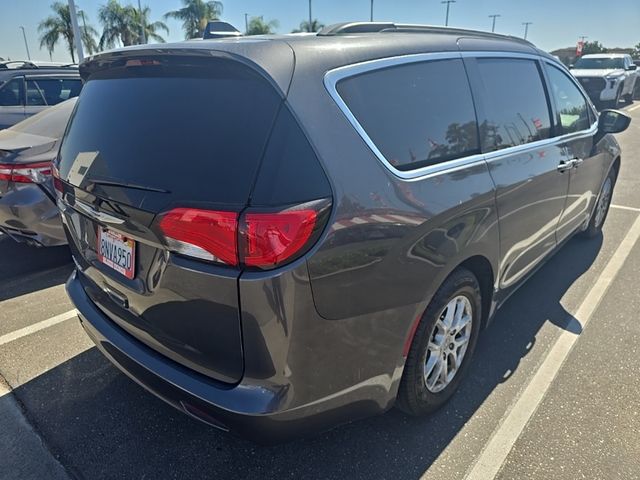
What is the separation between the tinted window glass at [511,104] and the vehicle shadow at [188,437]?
1375 mm

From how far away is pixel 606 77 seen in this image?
16.1 meters

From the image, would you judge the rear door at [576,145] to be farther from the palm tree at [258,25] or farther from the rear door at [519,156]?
the palm tree at [258,25]

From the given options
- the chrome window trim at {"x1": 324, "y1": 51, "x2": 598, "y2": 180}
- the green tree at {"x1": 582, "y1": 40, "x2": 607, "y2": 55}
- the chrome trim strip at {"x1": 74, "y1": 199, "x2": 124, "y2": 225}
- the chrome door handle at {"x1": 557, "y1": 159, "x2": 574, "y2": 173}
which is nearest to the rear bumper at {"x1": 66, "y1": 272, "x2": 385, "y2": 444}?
the chrome trim strip at {"x1": 74, "y1": 199, "x2": 124, "y2": 225}

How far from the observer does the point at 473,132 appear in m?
2.34

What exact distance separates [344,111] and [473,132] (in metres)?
0.96

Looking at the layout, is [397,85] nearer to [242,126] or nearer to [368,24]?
[368,24]

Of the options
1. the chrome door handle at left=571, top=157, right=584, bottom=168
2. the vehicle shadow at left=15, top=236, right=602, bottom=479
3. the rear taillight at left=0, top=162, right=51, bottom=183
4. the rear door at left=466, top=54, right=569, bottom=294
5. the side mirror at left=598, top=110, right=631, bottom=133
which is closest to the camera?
the vehicle shadow at left=15, top=236, right=602, bottom=479

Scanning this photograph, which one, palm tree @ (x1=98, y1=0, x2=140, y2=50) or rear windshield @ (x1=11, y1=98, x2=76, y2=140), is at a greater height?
palm tree @ (x1=98, y1=0, x2=140, y2=50)

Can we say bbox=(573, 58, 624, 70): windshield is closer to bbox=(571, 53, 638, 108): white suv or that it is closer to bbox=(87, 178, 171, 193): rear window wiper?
bbox=(571, 53, 638, 108): white suv

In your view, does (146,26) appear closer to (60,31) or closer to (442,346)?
(60,31)

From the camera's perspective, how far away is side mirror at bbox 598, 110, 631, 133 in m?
3.97

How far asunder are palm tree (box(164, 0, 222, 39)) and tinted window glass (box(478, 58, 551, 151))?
134 ft

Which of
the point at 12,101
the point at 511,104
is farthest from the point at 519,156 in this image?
the point at 12,101

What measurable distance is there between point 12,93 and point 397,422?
→ 8.09m
